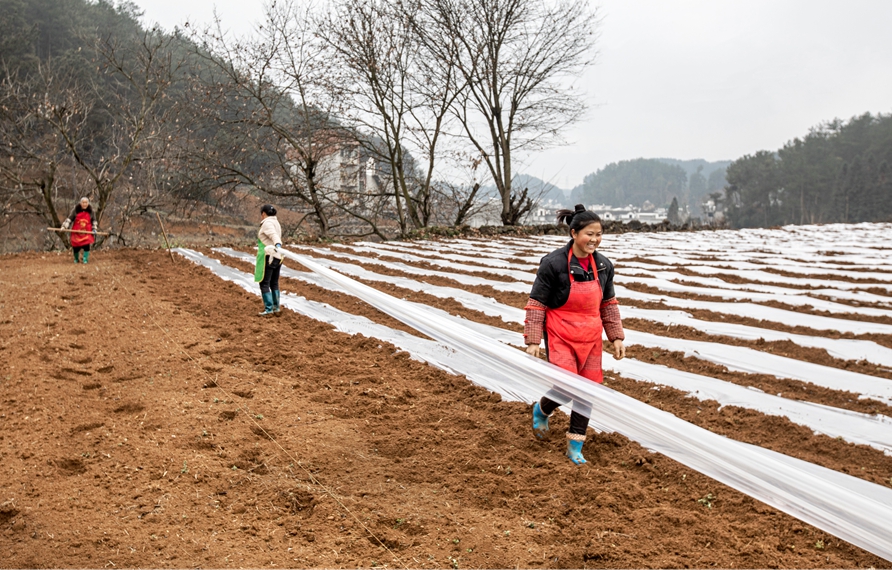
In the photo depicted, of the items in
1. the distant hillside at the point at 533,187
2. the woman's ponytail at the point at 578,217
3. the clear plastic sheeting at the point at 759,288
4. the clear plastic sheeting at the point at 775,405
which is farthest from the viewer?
the distant hillside at the point at 533,187

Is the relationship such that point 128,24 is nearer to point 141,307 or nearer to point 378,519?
point 141,307

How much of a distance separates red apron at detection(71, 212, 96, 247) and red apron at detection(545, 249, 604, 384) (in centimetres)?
910

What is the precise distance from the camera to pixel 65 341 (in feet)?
16.2

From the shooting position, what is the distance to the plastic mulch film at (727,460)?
166 cm

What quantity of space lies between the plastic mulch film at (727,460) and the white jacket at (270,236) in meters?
3.12

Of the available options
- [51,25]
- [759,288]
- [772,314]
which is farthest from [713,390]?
[51,25]

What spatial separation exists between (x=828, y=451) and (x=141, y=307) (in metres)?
6.19

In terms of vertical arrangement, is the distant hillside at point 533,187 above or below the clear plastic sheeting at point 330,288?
above

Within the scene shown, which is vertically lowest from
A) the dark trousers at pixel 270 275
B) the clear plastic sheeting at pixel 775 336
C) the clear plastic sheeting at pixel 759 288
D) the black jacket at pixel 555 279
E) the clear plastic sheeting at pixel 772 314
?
the clear plastic sheeting at pixel 775 336

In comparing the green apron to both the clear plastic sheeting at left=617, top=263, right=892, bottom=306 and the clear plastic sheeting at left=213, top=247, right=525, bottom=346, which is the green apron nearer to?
the clear plastic sheeting at left=213, top=247, right=525, bottom=346

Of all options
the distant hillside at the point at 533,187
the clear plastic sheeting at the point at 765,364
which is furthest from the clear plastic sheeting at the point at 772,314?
the distant hillside at the point at 533,187

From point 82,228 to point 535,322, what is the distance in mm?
9138

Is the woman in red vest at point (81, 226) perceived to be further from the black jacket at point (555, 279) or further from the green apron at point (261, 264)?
the black jacket at point (555, 279)

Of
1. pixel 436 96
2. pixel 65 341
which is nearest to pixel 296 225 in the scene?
pixel 436 96
